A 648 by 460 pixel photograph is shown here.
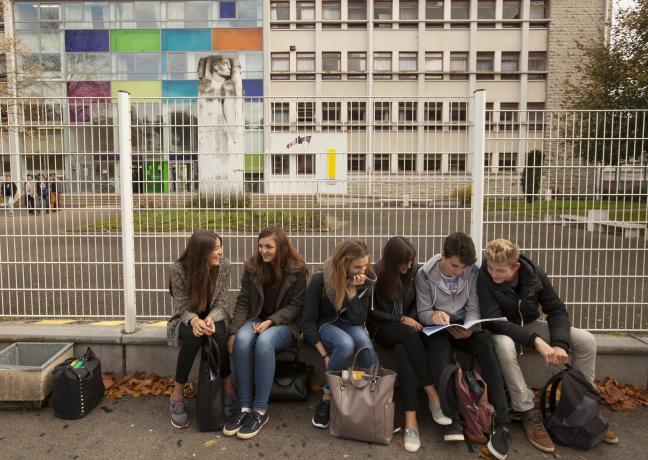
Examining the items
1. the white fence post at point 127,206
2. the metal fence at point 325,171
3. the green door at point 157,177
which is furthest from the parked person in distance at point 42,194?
the green door at point 157,177

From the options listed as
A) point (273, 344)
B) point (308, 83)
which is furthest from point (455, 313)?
point (308, 83)

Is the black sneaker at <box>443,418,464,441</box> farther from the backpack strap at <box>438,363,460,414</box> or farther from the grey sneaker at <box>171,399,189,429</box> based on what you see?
the grey sneaker at <box>171,399,189,429</box>

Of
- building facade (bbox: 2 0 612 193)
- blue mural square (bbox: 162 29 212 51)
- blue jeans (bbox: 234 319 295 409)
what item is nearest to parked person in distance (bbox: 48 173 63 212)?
blue jeans (bbox: 234 319 295 409)

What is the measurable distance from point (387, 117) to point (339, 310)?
168 centimetres

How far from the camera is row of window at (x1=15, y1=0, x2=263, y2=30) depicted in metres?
36.2

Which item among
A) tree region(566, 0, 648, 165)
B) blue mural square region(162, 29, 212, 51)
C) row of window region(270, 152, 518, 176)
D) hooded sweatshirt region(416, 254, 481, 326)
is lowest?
hooded sweatshirt region(416, 254, 481, 326)

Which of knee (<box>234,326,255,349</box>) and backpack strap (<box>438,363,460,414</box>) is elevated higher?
knee (<box>234,326,255,349</box>)

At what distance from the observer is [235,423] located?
337 centimetres

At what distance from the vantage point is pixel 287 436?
3303mm

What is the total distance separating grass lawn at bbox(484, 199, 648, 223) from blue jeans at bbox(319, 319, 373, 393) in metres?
1.61

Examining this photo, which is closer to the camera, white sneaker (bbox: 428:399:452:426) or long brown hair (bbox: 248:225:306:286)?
white sneaker (bbox: 428:399:452:426)

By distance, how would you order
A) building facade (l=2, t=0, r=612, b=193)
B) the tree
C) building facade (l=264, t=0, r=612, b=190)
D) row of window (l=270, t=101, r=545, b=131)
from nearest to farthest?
row of window (l=270, t=101, r=545, b=131), the tree, building facade (l=2, t=0, r=612, b=193), building facade (l=264, t=0, r=612, b=190)

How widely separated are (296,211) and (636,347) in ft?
9.82

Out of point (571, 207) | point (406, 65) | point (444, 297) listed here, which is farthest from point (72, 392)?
point (406, 65)
